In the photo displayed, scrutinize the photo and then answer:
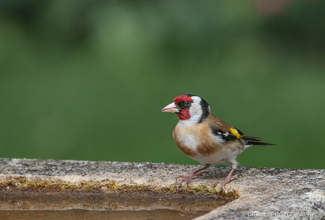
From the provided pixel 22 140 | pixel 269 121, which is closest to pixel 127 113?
pixel 22 140

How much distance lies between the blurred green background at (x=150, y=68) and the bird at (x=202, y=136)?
2290mm

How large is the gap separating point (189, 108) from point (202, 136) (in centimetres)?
21

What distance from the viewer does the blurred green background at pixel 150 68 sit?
5652mm

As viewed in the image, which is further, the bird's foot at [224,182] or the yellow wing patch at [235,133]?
the yellow wing patch at [235,133]

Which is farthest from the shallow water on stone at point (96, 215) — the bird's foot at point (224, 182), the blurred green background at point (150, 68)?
the blurred green background at point (150, 68)

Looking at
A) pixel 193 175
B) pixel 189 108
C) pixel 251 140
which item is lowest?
pixel 193 175

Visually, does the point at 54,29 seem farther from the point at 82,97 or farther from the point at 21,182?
the point at 21,182

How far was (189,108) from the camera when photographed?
2.99 metres

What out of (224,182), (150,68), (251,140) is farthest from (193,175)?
(150,68)

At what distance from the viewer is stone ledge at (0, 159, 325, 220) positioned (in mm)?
2162

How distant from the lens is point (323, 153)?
5.09m

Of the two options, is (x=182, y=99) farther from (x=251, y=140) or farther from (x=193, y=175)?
(x=251, y=140)

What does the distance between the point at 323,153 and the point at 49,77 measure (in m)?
3.78

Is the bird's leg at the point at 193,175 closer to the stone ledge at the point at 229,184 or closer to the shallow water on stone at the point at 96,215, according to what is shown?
the stone ledge at the point at 229,184
